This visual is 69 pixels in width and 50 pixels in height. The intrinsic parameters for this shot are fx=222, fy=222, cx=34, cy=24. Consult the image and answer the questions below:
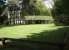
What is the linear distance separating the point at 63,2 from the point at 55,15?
1213mm

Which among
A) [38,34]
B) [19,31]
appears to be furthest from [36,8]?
[38,34]

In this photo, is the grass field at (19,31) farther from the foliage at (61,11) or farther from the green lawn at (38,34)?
the foliage at (61,11)

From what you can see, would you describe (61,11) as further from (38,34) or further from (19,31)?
(38,34)

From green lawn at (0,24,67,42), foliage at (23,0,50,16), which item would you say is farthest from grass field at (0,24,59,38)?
foliage at (23,0,50,16)

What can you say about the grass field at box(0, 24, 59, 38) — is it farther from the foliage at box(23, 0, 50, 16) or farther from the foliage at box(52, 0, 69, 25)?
the foliage at box(23, 0, 50, 16)

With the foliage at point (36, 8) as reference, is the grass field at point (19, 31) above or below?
below

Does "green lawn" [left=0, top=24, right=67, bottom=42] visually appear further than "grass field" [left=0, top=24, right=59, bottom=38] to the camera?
Answer: No

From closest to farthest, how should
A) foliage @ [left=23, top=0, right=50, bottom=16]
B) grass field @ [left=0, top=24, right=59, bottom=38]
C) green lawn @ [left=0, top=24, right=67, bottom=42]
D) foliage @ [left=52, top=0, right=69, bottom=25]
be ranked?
green lawn @ [left=0, top=24, right=67, bottom=42] → grass field @ [left=0, top=24, right=59, bottom=38] → foliage @ [left=52, top=0, right=69, bottom=25] → foliage @ [left=23, top=0, right=50, bottom=16]

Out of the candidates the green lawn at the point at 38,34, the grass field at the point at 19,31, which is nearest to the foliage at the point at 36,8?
the grass field at the point at 19,31

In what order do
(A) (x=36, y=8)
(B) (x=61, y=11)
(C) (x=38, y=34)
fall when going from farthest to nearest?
(A) (x=36, y=8) < (B) (x=61, y=11) < (C) (x=38, y=34)

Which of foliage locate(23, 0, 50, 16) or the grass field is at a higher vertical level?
foliage locate(23, 0, 50, 16)

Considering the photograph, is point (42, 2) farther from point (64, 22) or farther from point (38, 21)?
point (64, 22)

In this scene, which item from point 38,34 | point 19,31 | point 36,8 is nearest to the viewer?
point 38,34

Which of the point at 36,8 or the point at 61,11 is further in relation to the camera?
the point at 36,8
